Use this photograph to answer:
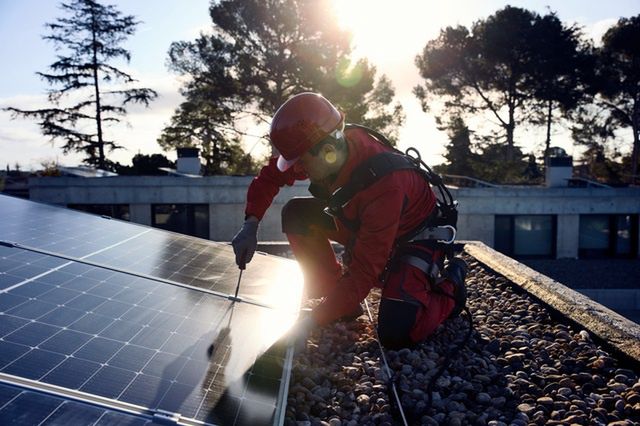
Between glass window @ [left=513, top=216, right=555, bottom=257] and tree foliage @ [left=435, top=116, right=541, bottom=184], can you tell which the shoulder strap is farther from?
tree foliage @ [left=435, top=116, right=541, bottom=184]

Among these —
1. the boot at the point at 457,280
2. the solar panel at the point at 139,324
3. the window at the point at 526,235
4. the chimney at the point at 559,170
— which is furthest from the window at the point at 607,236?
the solar panel at the point at 139,324

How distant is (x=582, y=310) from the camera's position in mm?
4508

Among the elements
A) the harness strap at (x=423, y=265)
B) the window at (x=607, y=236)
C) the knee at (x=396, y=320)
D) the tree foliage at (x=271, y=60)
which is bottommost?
the window at (x=607, y=236)

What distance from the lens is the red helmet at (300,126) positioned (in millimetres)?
3250

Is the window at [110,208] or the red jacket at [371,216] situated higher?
the red jacket at [371,216]

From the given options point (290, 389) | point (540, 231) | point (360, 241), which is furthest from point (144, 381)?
point (540, 231)

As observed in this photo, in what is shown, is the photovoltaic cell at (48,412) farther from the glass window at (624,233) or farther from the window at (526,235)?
the glass window at (624,233)

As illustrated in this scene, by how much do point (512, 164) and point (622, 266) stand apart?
1000 centimetres

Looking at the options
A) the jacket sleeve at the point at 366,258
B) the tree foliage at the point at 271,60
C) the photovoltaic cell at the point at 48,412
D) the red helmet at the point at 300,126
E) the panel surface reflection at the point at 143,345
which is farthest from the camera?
the tree foliage at the point at 271,60

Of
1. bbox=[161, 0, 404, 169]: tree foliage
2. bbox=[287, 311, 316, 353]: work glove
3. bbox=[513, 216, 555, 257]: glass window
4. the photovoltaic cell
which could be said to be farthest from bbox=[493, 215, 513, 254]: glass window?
the photovoltaic cell

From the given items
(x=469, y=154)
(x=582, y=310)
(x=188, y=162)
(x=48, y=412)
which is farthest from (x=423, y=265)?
(x=469, y=154)

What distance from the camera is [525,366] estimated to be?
3.63 metres

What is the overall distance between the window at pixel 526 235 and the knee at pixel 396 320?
1427cm

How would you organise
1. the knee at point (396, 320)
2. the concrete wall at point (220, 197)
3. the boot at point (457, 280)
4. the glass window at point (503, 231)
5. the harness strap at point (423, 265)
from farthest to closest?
the glass window at point (503, 231) → the concrete wall at point (220, 197) → the boot at point (457, 280) → the harness strap at point (423, 265) → the knee at point (396, 320)
